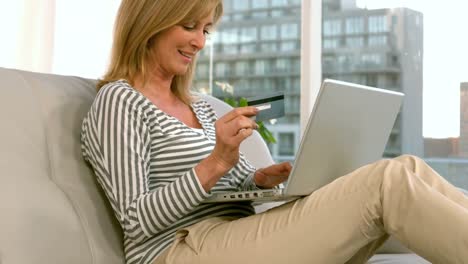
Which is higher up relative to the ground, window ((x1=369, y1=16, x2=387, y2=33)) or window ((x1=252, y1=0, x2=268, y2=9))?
window ((x1=252, y1=0, x2=268, y2=9))

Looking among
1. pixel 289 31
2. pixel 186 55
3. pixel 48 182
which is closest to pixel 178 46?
pixel 186 55

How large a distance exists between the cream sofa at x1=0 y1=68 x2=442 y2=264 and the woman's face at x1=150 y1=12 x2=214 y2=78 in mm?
197

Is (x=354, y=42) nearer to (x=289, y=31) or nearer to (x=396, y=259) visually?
(x=289, y=31)

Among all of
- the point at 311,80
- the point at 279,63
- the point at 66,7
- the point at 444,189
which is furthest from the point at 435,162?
the point at 444,189

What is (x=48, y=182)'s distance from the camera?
5.57 feet

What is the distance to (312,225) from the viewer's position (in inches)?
59.5

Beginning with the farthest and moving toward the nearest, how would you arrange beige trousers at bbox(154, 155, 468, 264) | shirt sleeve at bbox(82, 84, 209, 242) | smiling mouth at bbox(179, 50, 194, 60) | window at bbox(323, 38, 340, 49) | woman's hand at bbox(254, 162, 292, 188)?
window at bbox(323, 38, 340, 49)
smiling mouth at bbox(179, 50, 194, 60)
woman's hand at bbox(254, 162, 292, 188)
shirt sleeve at bbox(82, 84, 209, 242)
beige trousers at bbox(154, 155, 468, 264)

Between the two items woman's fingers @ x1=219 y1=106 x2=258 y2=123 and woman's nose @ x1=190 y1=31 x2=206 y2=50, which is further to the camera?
woman's nose @ x1=190 y1=31 x2=206 y2=50

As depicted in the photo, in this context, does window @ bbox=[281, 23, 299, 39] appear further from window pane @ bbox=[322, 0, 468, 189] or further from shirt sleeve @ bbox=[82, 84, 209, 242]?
shirt sleeve @ bbox=[82, 84, 209, 242]

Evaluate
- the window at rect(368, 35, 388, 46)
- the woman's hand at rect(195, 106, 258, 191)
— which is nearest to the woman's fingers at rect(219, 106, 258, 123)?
the woman's hand at rect(195, 106, 258, 191)

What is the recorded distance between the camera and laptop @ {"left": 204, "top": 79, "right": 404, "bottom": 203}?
4.99 ft

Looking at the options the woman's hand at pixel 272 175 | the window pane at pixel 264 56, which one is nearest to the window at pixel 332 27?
the window pane at pixel 264 56

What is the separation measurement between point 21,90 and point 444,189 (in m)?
0.96

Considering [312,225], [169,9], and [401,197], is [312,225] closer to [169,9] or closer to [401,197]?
[401,197]
